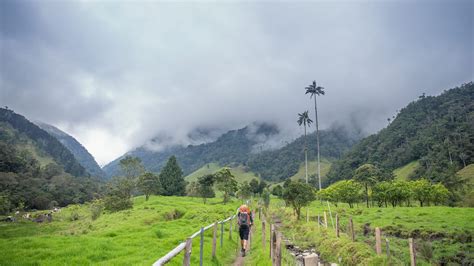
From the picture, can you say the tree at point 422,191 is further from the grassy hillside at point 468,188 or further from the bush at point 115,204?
the bush at point 115,204

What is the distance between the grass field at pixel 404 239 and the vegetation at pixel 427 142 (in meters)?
52.1

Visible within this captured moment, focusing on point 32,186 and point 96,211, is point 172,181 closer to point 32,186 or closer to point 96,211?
point 32,186

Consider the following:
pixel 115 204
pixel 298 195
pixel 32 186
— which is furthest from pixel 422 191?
pixel 32 186

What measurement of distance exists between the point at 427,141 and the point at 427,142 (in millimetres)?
638

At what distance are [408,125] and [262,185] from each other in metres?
111

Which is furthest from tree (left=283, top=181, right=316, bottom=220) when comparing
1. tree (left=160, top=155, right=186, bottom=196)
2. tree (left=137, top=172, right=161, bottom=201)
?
tree (left=160, top=155, right=186, bottom=196)

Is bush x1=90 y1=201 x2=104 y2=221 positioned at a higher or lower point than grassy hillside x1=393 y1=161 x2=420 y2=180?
lower

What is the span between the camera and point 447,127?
463 ft

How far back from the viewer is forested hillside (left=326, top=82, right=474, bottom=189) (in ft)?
371

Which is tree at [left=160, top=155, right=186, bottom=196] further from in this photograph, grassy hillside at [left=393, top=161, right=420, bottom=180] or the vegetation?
grassy hillside at [left=393, top=161, right=420, bottom=180]

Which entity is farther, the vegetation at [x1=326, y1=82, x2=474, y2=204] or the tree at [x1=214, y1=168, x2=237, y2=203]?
the vegetation at [x1=326, y1=82, x2=474, y2=204]

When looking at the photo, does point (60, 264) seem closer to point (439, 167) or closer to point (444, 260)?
point (444, 260)

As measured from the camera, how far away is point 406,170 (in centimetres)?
13488

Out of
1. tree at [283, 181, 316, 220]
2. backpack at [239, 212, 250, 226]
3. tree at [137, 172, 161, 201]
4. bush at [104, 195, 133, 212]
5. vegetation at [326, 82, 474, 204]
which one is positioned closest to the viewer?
backpack at [239, 212, 250, 226]
